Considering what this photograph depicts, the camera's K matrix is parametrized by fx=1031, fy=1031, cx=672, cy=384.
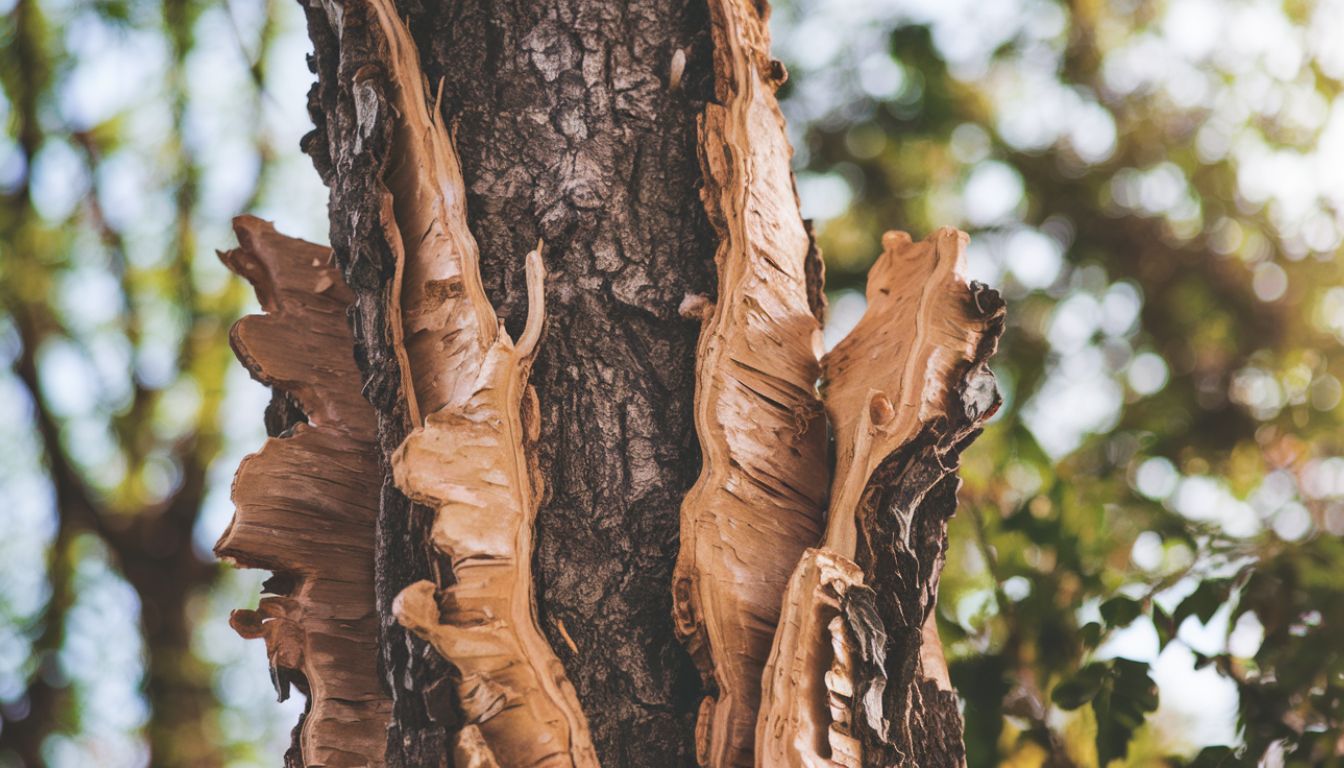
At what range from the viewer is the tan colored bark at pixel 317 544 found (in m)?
0.83

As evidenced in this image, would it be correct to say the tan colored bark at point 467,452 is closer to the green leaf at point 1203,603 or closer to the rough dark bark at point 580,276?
the rough dark bark at point 580,276

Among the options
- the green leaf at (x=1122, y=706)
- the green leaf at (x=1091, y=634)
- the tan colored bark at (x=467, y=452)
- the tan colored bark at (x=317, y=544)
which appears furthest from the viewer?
the green leaf at (x=1091, y=634)

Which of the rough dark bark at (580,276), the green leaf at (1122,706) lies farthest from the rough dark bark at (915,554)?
the green leaf at (1122,706)

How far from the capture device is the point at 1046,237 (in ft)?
9.94

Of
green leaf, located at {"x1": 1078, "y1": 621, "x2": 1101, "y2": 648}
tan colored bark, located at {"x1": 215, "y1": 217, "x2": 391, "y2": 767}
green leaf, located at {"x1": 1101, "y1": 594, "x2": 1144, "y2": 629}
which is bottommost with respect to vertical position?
tan colored bark, located at {"x1": 215, "y1": 217, "x2": 391, "y2": 767}

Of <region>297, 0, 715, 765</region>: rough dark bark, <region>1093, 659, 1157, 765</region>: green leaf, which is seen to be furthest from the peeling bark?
<region>1093, 659, 1157, 765</region>: green leaf

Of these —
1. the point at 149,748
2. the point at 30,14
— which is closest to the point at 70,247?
the point at 30,14

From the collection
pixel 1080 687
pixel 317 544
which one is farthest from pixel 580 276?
pixel 1080 687

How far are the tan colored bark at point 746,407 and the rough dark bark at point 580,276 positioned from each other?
35mm

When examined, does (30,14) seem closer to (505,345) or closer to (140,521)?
(140,521)

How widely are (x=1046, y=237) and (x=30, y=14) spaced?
4080mm

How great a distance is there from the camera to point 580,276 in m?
0.85

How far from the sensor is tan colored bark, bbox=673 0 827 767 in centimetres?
72

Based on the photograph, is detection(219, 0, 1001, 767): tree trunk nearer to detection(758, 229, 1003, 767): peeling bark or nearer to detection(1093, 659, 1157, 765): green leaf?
detection(758, 229, 1003, 767): peeling bark
